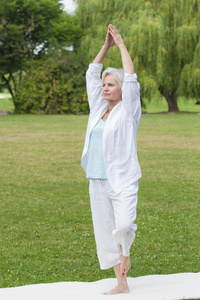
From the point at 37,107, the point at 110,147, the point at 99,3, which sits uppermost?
the point at 99,3

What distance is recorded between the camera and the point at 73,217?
738 cm

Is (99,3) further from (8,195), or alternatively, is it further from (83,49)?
(8,195)

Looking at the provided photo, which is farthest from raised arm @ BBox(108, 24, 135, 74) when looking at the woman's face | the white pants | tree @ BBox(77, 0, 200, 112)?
tree @ BBox(77, 0, 200, 112)

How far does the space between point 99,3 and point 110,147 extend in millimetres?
28292

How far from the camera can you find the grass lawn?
5328 mm

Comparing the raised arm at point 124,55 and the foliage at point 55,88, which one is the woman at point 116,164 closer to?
the raised arm at point 124,55

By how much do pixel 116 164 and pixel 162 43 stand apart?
81.9 feet

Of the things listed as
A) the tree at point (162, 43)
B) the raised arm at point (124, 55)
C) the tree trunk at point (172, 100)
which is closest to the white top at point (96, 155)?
the raised arm at point (124, 55)

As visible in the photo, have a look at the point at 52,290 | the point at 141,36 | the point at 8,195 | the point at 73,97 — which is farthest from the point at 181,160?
the point at 73,97

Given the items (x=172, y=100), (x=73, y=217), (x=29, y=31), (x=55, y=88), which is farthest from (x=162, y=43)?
(x=73, y=217)

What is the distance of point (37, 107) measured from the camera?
3228 cm

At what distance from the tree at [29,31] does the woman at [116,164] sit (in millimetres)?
28619

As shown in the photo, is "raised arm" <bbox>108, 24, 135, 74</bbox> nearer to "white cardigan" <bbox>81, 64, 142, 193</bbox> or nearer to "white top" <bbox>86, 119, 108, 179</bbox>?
"white cardigan" <bbox>81, 64, 142, 193</bbox>

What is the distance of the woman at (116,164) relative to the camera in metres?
4.09
